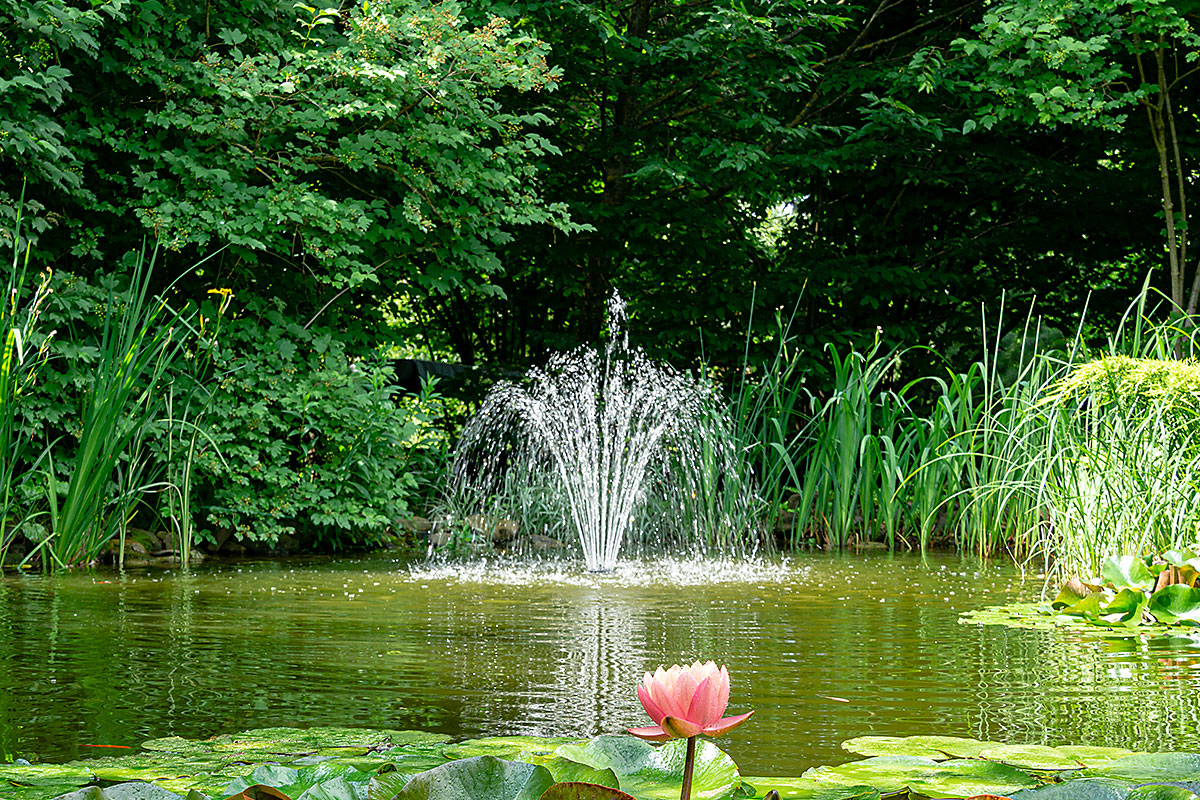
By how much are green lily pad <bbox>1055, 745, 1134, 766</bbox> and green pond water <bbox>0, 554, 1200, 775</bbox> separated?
15 cm

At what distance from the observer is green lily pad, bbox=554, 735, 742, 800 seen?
1286mm

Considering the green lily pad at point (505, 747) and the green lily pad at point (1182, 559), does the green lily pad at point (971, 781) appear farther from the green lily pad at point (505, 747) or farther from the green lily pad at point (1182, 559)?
the green lily pad at point (1182, 559)

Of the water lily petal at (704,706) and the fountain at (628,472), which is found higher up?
the fountain at (628,472)

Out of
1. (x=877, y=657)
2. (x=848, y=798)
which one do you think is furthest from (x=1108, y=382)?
(x=848, y=798)

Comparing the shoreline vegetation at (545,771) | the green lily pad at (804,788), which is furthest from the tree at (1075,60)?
the green lily pad at (804,788)

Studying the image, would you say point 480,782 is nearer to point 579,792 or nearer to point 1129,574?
point 579,792

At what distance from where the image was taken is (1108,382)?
4195mm

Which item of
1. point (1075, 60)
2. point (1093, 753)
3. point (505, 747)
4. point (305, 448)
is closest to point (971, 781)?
point (1093, 753)

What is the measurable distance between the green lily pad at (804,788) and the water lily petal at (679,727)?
438mm

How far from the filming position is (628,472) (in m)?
6.71

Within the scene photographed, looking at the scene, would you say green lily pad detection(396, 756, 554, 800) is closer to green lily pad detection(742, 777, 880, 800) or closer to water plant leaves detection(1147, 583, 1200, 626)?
green lily pad detection(742, 777, 880, 800)

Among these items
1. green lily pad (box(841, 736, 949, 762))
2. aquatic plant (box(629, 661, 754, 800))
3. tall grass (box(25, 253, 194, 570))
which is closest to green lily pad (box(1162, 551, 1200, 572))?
green lily pad (box(841, 736, 949, 762))

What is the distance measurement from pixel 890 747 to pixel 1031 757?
0.21 meters

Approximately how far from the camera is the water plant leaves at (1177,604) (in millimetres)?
3279
